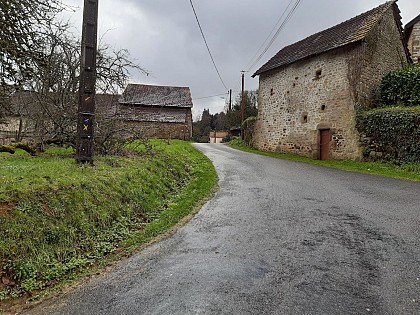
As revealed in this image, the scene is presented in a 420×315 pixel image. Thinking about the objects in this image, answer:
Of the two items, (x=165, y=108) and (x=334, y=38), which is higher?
(x=334, y=38)

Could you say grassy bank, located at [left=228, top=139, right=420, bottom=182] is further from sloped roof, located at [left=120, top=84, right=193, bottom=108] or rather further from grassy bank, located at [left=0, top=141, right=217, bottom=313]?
sloped roof, located at [left=120, top=84, right=193, bottom=108]

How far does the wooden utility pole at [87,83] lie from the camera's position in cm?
808

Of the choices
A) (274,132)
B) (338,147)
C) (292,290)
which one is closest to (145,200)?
(292,290)

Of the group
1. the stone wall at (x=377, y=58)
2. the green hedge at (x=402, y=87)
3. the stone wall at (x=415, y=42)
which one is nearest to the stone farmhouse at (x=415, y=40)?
the stone wall at (x=415, y=42)

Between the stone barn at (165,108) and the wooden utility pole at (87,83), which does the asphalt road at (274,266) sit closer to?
the wooden utility pole at (87,83)

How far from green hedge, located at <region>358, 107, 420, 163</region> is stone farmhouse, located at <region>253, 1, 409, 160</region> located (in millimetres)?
736

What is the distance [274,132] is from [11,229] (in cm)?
2019

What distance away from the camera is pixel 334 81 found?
1769 cm

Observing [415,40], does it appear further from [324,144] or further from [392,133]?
[392,133]

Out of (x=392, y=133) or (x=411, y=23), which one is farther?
(x=411, y=23)

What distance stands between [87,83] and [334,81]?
14.0 metres

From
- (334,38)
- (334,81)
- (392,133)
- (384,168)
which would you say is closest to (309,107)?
(334,81)

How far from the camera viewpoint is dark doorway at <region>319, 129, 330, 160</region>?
1803 cm

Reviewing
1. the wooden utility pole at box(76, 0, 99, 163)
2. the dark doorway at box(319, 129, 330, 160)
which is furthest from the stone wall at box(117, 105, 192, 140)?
the wooden utility pole at box(76, 0, 99, 163)
